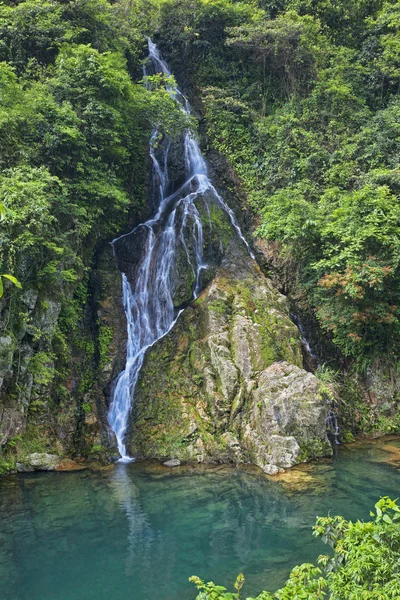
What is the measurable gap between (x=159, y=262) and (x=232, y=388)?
6.70m

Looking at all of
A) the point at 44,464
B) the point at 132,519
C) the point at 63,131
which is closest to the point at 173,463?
the point at 132,519

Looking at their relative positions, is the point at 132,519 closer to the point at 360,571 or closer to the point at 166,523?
the point at 166,523

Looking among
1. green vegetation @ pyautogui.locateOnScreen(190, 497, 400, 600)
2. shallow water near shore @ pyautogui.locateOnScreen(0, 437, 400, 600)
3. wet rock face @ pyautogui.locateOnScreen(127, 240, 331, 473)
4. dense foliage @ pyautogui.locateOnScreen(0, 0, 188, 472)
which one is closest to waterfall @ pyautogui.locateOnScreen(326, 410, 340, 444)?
shallow water near shore @ pyautogui.locateOnScreen(0, 437, 400, 600)

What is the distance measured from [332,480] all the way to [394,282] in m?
7.01

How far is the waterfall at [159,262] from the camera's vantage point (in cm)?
1573

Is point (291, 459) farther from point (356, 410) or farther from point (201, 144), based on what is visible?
point (201, 144)

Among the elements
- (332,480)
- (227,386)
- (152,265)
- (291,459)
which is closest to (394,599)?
(332,480)

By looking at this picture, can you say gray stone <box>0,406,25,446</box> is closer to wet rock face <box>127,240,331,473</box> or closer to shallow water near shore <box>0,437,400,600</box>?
shallow water near shore <box>0,437,400,600</box>

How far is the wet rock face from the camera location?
12.6 m

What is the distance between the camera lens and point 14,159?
1369 centimetres

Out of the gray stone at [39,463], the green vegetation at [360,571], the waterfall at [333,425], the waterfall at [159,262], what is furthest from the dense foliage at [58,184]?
the green vegetation at [360,571]

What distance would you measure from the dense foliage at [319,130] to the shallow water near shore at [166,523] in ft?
17.2

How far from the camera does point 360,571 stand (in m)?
3.53

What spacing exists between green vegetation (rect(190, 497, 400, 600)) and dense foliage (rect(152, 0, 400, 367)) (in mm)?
10849
